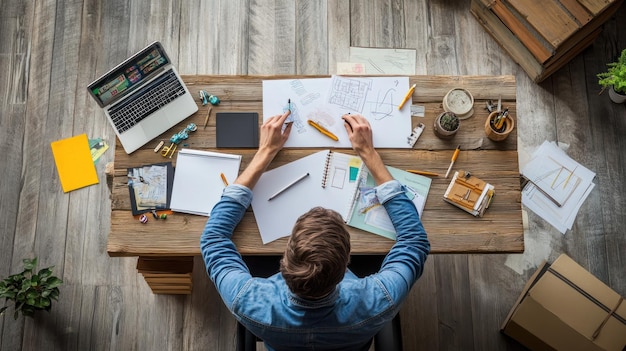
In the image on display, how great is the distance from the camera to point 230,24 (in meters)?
2.72

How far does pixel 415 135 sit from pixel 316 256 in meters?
0.72

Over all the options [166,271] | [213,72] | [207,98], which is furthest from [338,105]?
[213,72]

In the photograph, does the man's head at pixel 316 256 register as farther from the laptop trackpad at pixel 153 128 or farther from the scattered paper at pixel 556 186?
the scattered paper at pixel 556 186

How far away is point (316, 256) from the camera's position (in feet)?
3.84

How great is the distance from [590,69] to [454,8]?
2.59 ft

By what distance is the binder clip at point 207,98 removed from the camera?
1747mm

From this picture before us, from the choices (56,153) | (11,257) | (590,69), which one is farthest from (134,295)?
(590,69)

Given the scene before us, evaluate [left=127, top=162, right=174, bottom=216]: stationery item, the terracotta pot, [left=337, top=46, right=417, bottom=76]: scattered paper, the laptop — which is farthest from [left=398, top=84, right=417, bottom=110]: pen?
the terracotta pot

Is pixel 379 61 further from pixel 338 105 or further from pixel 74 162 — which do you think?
pixel 74 162

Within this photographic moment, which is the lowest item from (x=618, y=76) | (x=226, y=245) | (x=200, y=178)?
(x=226, y=245)

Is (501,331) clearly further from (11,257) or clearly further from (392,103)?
(11,257)

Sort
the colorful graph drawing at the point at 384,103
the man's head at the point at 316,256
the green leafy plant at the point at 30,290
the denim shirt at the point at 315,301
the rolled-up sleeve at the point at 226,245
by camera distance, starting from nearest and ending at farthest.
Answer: the man's head at the point at 316,256, the denim shirt at the point at 315,301, the rolled-up sleeve at the point at 226,245, the colorful graph drawing at the point at 384,103, the green leafy plant at the point at 30,290

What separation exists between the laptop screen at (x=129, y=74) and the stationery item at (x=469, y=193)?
1072mm

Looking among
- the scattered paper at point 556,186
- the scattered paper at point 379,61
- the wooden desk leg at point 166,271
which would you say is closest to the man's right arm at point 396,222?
→ the wooden desk leg at point 166,271
